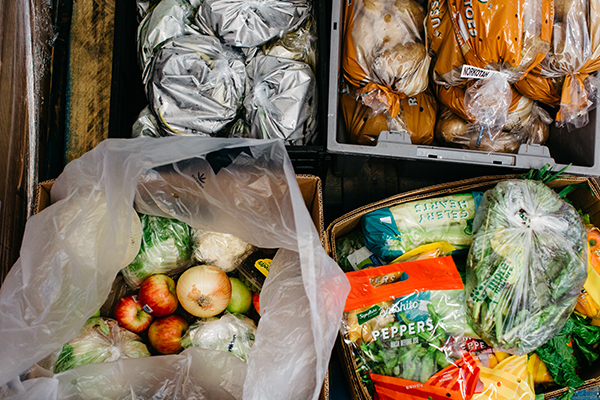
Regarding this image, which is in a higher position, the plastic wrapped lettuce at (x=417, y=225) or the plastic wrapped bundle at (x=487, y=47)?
the plastic wrapped bundle at (x=487, y=47)

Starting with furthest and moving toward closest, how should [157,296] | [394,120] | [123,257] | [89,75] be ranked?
[89,75], [394,120], [157,296], [123,257]

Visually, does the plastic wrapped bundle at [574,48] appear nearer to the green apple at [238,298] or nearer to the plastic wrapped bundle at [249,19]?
the plastic wrapped bundle at [249,19]

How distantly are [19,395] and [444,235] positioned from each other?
3.35 feet

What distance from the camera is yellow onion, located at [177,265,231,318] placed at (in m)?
1.04

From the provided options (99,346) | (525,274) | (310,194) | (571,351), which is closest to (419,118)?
(310,194)

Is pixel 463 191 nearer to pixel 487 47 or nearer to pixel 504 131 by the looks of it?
pixel 504 131

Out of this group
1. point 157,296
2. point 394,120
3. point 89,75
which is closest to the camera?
point 157,296

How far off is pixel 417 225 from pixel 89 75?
1.17m

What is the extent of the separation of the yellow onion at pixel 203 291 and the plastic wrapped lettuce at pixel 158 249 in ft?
0.18

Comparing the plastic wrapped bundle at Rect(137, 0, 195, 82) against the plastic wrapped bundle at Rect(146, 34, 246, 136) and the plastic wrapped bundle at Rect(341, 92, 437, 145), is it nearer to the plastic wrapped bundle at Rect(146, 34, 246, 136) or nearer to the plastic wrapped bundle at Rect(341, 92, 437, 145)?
the plastic wrapped bundle at Rect(146, 34, 246, 136)

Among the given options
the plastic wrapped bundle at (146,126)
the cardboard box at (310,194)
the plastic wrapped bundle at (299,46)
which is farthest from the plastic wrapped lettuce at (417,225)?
the plastic wrapped bundle at (146,126)

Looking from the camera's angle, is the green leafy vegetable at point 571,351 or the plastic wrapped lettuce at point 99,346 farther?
the green leafy vegetable at point 571,351

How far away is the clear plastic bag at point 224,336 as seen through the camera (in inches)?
39.9

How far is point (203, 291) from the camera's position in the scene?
40.8 inches
